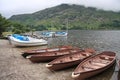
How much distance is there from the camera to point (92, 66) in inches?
693

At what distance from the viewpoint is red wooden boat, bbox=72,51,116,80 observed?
1427cm

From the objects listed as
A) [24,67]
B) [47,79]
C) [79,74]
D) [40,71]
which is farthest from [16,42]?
[79,74]

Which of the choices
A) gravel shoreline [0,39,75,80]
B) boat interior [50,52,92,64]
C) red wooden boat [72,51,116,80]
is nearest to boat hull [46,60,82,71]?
gravel shoreline [0,39,75,80]

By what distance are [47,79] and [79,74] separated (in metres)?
3.21

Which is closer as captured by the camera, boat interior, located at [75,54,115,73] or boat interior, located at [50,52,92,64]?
boat interior, located at [75,54,115,73]

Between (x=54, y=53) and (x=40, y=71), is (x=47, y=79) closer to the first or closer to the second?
(x=40, y=71)

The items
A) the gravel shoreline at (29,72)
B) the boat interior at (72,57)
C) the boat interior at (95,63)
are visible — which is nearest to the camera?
the gravel shoreline at (29,72)

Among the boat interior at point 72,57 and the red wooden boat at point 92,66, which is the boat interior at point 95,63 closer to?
the red wooden boat at point 92,66

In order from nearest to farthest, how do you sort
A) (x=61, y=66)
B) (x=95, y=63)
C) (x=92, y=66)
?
(x=92, y=66), (x=61, y=66), (x=95, y=63)

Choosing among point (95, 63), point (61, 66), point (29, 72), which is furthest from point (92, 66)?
point (29, 72)

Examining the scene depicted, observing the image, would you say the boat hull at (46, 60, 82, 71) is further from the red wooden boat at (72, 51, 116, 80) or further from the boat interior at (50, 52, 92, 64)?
the red wooden boat at (72, 51, 116, 80)

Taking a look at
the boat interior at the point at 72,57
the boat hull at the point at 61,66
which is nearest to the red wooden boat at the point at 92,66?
the boat hull at the point at 61,66

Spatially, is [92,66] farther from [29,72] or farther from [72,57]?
[29,72]

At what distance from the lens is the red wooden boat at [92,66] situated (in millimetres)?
14267
